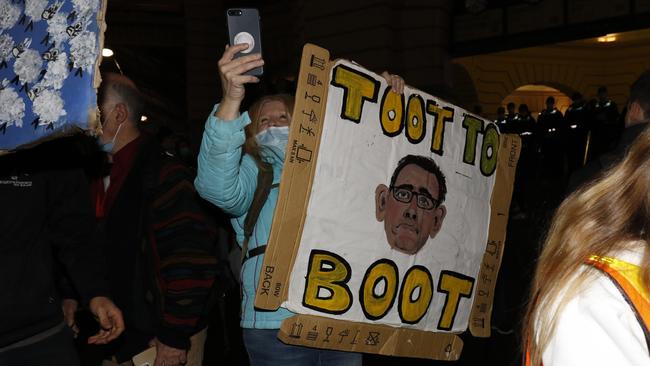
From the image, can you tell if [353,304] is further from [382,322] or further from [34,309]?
[34,309]

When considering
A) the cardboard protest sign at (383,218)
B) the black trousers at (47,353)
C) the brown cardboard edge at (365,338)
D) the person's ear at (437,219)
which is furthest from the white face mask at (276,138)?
the black trousers at (47,353)

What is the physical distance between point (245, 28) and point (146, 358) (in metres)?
1.39

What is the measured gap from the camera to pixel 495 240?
12.9 ft

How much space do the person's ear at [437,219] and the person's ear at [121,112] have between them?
1.37 meters

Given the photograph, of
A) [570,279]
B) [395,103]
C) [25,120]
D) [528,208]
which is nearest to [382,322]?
[395,103]

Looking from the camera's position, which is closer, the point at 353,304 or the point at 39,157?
the point at 39,157

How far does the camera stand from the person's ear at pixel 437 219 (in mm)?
3604

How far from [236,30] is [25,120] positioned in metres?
0.71

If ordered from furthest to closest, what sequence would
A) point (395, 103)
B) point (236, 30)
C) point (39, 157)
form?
point (395, 103) < point (39, 157) < point (236, 30)

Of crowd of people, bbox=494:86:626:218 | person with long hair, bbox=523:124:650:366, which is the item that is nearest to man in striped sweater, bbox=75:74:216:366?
person with long hair, bbox=523:124:650:366

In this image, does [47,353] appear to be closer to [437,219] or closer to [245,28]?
[245,28]

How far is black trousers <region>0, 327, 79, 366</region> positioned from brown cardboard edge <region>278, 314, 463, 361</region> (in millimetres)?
706

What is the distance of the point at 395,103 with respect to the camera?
11.4ft

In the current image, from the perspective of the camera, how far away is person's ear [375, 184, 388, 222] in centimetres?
333
